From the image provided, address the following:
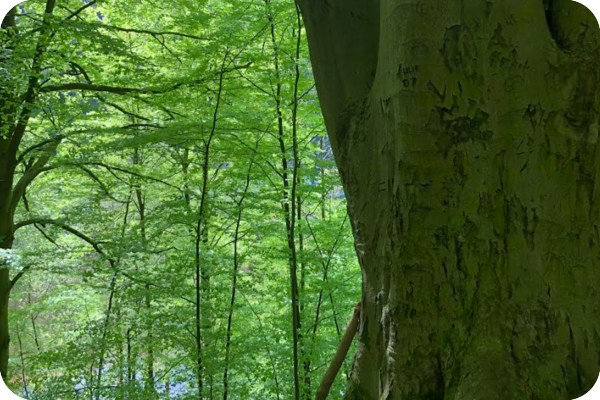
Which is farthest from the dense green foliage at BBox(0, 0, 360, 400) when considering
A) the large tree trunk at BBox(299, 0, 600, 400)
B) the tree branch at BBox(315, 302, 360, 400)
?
the large tree trunk at BBox(299, 0, 600, 400)

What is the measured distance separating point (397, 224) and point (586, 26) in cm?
85

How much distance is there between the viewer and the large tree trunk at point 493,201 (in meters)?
1.35

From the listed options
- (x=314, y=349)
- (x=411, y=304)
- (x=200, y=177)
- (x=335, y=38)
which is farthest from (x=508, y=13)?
(x=200, y=177)

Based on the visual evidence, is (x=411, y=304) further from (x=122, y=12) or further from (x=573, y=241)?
(x=122, y=12)

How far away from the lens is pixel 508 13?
1424mm

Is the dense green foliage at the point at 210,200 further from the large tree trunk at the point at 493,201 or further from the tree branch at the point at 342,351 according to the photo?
the large tree trunk at the point at 493,201

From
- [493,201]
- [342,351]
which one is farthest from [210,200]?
[493,201]

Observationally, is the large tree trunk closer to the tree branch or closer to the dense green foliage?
the tree branch

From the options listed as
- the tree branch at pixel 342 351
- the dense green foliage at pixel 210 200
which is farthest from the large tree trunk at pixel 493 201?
the dense green foliage at pixel 210 200

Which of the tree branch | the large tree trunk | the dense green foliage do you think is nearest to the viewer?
the large tree trunk

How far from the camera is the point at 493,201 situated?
1414 millimetres

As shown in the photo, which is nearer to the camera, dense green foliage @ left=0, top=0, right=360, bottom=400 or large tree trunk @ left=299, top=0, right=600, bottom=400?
large tree trunk @ left=299, top=0, right=600, bottom=400

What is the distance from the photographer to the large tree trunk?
4.44 ft

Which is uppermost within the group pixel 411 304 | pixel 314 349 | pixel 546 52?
pixel 546 52
